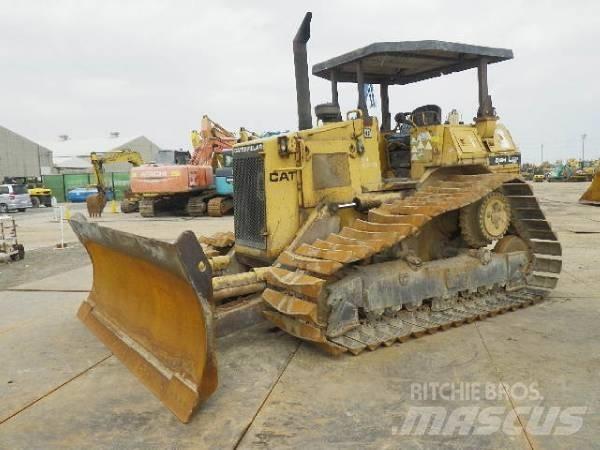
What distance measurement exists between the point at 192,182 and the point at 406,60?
15600 mm

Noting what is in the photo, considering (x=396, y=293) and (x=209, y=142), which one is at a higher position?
(x=209, y=142)

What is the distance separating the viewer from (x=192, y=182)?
68.3 ft

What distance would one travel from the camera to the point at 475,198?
5.01 m

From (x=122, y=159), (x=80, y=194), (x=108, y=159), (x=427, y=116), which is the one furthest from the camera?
(x=80, y=194)

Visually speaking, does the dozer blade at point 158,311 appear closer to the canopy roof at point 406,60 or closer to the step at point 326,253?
the step at point 326,253

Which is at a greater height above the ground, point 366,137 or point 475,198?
point 366,137

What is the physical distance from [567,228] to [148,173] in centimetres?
1538

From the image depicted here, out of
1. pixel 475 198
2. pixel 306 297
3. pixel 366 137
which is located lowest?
pixel 306 297

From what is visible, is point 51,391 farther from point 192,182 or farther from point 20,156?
point 20,156

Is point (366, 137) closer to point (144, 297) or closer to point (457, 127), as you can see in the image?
point (457, 127)

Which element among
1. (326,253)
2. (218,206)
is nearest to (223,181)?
(218,206)

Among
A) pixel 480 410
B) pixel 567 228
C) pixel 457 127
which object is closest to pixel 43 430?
pixel 480 410

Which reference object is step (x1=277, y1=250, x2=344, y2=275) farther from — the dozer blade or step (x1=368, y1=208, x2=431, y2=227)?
the dozer blade

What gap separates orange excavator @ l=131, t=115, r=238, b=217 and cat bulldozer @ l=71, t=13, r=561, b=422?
1444 centimetres
